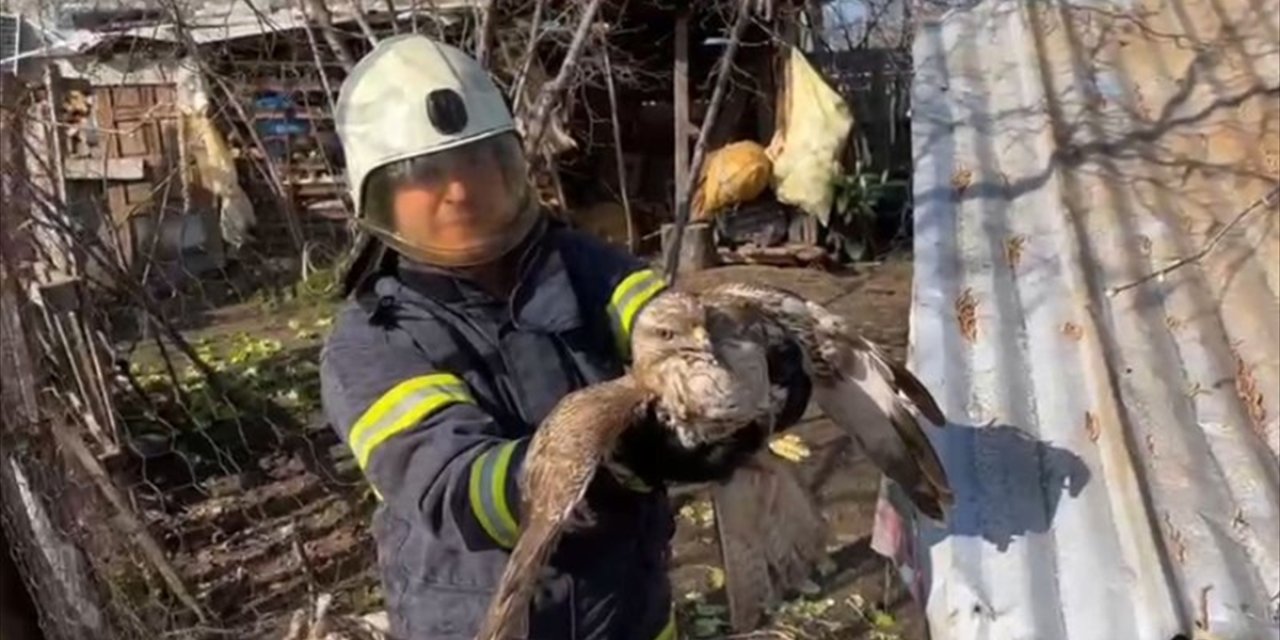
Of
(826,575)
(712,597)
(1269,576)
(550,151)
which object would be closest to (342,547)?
(712,597)

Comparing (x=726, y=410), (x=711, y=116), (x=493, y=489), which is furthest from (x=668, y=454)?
(x=711, y=116)

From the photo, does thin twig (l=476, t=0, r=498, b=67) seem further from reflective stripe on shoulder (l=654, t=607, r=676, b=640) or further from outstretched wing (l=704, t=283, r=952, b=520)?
reflective stripe on shoulder (l=654, t=607, r=676, b=640)

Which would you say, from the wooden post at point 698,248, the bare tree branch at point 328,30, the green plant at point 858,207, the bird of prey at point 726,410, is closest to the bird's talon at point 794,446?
the bare tree branch at point 328,30

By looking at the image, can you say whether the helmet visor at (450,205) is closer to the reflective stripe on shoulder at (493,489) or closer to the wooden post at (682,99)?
the reflective stripe on shoulder at (493,489)

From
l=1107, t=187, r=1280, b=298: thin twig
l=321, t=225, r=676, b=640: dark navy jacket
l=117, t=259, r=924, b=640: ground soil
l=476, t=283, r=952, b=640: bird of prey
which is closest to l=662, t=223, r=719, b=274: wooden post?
l=117, t=259, r=924, b=640: ground soil

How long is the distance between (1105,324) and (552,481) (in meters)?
2.18

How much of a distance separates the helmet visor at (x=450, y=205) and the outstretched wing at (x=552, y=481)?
32cm

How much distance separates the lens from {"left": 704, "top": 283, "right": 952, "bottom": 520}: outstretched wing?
2650mm

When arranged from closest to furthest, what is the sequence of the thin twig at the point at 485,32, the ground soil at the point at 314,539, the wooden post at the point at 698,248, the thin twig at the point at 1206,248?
the thin twig at the point at 1206,248
the ground soil at the point at 314,539
the thin twig at the point at 485,32
the wooden post at the point at 698,248

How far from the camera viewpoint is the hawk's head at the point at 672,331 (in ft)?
7.30

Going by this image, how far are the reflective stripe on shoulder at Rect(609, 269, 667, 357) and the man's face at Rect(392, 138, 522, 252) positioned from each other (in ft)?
0.77

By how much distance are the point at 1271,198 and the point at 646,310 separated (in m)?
2.48

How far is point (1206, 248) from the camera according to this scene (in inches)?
162

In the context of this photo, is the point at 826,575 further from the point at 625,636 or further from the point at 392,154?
the point at 392,154
